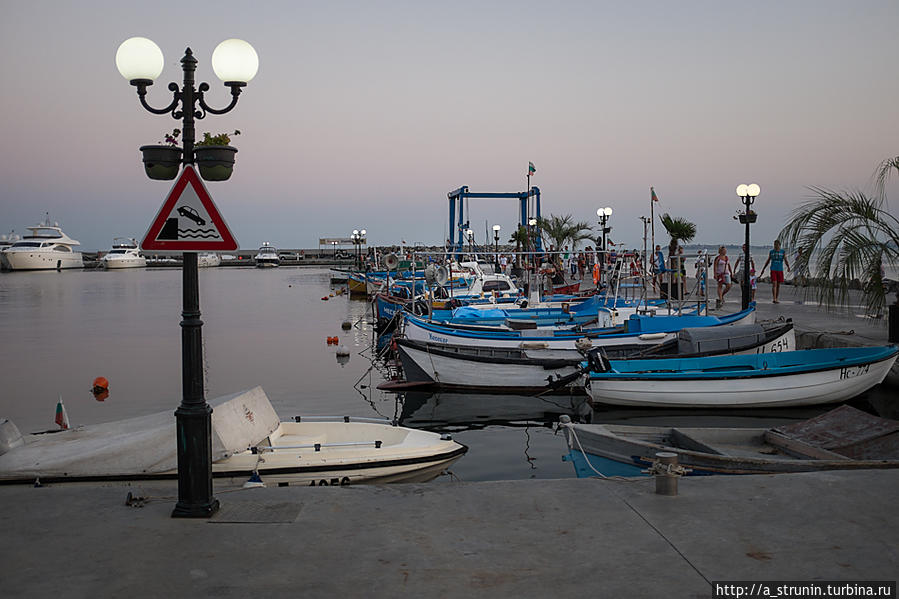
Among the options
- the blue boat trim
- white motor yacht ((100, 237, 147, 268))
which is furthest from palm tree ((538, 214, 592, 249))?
white motor yacht ((100, 237, 147, 268))

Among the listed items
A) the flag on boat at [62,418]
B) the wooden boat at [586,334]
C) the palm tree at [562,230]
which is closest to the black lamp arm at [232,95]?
the flag on boat at [62,418]

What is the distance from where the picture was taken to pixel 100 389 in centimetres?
2006

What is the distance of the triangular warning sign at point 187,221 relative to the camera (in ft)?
19.1

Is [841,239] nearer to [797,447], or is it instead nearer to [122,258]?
[797,447]

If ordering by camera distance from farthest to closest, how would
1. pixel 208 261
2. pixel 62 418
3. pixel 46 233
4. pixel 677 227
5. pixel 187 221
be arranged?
pixel 208 261 < pixel 46 233 < pixel 677 227 < pixel 62 418 < pixel 187 221

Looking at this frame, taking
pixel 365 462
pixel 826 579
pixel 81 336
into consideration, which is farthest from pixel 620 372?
pixel 81 336

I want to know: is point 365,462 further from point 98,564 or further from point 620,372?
point 620,372

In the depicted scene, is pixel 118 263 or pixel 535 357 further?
pixel 118 263

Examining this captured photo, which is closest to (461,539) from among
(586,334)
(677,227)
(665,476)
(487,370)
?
(665,476)

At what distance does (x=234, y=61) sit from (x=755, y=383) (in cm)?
1239

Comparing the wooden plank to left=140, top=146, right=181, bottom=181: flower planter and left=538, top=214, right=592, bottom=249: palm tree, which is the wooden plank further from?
left=538, top=214, right=592, bottom=249: palm tree

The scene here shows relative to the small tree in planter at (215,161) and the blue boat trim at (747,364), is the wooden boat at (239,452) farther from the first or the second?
the blue boat trim at (747,364)

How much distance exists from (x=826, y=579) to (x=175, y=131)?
5.94m

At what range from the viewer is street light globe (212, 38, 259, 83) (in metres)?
6.00
